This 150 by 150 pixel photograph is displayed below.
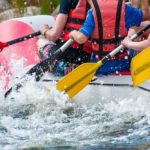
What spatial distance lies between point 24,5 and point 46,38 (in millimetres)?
3581

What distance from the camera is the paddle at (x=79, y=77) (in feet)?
20.7

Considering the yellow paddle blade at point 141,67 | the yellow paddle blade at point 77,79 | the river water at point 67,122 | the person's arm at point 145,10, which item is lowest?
the river water at point 67,122

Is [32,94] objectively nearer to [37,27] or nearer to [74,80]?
[74,80]

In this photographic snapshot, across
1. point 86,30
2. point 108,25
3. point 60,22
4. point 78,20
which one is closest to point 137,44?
point 108,25

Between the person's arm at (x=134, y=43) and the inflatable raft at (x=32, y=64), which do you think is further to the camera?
the inflatable raft at (x=32, y=64)

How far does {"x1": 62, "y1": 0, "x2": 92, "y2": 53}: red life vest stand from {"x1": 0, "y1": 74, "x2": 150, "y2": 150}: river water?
0.60m

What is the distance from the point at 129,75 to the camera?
6.48 m

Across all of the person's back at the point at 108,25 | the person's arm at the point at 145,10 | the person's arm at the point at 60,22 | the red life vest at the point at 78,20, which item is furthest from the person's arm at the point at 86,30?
the person's arm at the point at 145,10

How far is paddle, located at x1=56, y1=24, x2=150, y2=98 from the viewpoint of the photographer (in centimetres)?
632

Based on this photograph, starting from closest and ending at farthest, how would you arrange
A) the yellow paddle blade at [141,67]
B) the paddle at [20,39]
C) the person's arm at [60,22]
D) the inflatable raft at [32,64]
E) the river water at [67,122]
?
the river water at [67,122], the yellow paddle blade at [141,67], the inflatable raft at [32,64], the person's arm at [60,22], the paddle at [20,39]

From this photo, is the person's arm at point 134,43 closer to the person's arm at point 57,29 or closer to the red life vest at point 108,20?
the red life vest at point 108,20

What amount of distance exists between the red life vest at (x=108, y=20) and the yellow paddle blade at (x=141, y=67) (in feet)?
1.33

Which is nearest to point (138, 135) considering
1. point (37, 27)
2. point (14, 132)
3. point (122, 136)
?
point (122, 136)

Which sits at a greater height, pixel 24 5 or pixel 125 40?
pixel 125 40
